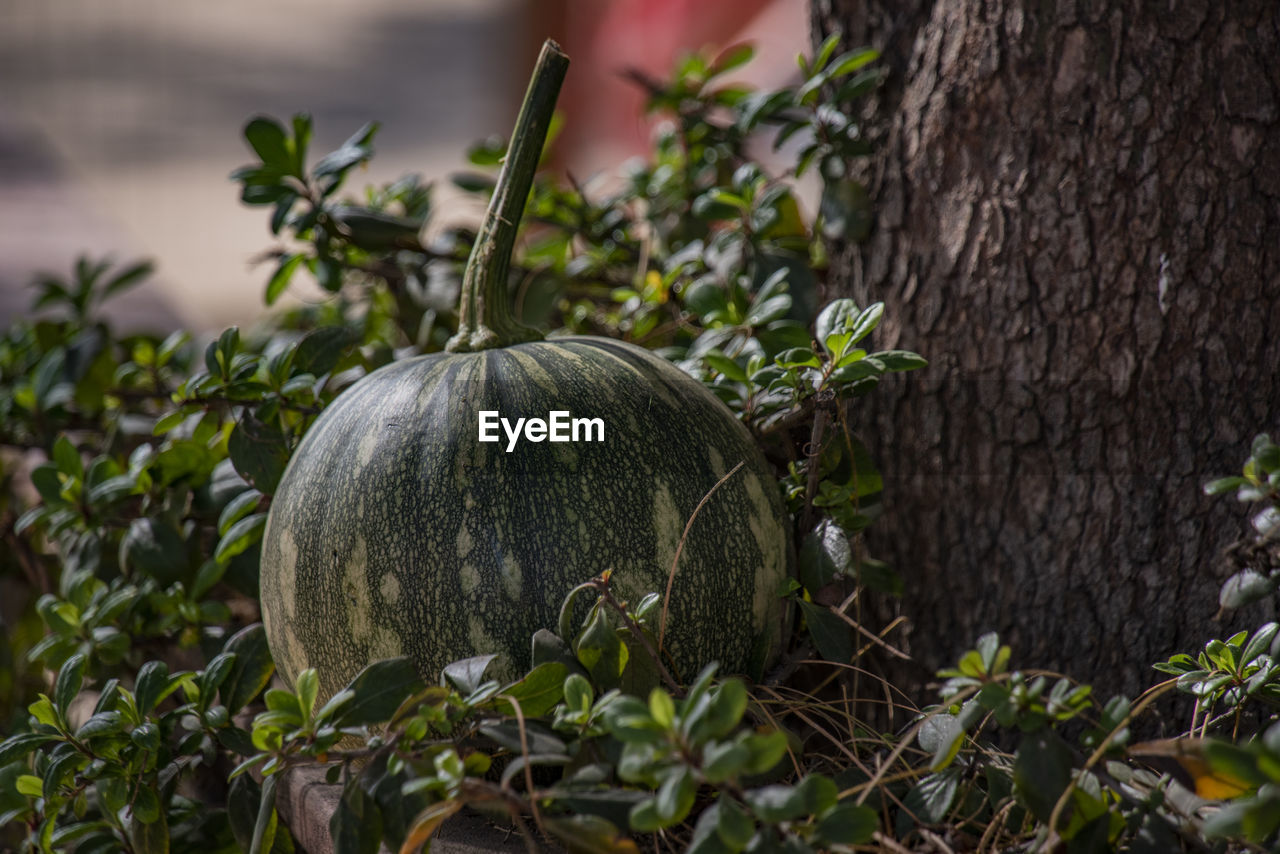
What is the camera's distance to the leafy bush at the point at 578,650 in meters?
0.78

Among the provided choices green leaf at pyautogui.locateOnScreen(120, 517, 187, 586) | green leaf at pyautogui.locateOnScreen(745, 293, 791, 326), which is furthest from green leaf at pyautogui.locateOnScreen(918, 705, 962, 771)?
green leaf at pyautogui.locateOnScreen(120, 517, 187, 586)

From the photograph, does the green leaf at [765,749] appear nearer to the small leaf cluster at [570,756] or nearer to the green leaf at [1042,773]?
the small leaf cluster at [570,756]

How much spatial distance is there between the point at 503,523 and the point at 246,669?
0.37 m

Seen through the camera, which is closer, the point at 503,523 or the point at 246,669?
the point at 503,523

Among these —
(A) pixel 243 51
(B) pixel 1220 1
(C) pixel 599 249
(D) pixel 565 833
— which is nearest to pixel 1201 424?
(B) pixel 1220 1

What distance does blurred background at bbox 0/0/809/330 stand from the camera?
15.9ft

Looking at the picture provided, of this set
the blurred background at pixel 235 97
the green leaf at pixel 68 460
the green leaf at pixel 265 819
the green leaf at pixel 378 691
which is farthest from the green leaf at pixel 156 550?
the blurred background at pixel 235 97

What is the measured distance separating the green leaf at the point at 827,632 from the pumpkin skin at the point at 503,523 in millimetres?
38

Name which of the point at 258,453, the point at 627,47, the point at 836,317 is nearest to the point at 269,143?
the point at 258,453

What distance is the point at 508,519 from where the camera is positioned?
0.94m

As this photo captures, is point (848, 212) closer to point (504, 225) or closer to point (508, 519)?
point (504, 225)

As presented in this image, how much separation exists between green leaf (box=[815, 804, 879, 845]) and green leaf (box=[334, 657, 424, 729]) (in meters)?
0.34

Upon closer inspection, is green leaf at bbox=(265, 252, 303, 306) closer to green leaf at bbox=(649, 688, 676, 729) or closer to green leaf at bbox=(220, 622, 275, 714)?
green leaf at bbox=(220, 622, 275, 714)

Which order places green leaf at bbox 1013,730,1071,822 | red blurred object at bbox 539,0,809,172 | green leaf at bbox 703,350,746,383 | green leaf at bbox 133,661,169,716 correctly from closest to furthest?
green leaf at bbox 1013,730,1071,822
green leaf at bbox 133,661,169,716
green leaf at bbox 703,350,746,383
red blurred object at bbox 539,0,809,172
